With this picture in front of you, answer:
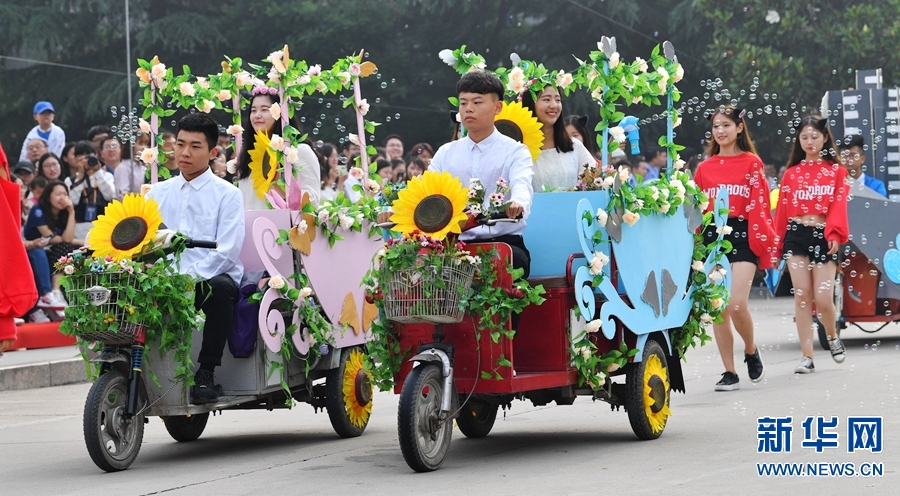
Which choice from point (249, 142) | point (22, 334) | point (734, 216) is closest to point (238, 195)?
point (249, 142)

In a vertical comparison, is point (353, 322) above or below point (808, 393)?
above

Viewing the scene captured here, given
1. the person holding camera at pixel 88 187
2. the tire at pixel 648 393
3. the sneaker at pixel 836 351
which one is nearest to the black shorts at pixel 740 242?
the sneaker at pixel 836 351

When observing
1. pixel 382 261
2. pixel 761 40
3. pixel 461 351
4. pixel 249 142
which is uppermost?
pixel 761 40

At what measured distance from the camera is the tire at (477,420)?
8.00m

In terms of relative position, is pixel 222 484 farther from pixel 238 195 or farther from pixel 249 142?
pixel 249 142

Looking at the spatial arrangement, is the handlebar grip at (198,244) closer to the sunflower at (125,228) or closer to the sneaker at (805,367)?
the sunflower at (125,228)

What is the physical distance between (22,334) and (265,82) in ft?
18.8

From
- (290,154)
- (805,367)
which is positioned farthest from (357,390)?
(805,367)

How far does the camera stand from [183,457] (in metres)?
7.75

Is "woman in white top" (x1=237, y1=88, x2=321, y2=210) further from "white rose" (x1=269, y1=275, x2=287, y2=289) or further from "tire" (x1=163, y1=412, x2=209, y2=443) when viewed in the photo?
"tire" (x1=163, y1=412, x2=209, y2=443)

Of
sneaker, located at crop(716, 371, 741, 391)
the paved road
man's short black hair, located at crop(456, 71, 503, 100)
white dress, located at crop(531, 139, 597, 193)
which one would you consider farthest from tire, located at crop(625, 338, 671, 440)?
sneaker, located at crop(716, 371, 741, 391)

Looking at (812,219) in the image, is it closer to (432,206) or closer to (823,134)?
(823,134)

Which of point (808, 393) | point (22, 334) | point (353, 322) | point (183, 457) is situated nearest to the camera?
point (183, 457)

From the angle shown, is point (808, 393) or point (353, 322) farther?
point (808, 393)
